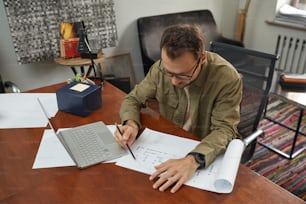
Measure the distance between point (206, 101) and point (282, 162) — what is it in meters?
1.28

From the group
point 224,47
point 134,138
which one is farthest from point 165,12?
point 134,138

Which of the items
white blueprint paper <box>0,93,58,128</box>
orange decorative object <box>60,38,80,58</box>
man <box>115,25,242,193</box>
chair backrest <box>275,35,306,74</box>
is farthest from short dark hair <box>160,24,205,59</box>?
chair backrest <box>275,35,306,74</box>

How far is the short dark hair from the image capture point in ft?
3.58

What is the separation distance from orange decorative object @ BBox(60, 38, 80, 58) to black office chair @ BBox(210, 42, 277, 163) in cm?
130

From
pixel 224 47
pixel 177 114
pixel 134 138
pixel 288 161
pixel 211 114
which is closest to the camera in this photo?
pixel 134 138

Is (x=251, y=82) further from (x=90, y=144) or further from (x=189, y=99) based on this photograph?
(x=90, y=144)

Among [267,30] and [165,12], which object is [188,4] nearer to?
[165,12]

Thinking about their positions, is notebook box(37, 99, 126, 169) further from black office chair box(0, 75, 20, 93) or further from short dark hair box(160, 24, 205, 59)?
black office chair box(0, 75, 20, 93)

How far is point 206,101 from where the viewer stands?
1.30 metres

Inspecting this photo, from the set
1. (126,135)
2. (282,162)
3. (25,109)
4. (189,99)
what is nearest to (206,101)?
(189,99)

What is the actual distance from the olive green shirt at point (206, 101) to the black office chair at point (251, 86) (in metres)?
0.25

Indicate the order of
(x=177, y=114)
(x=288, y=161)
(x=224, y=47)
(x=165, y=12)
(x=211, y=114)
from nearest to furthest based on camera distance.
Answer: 1. (x=211, y=114)
2. (x=177, y=114)
3. (x=224, y=47)
4. (x=288, y=161)
5. (x=165, y=12)

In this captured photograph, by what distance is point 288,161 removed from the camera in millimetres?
2234

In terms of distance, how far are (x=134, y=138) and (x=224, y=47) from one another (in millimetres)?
755
